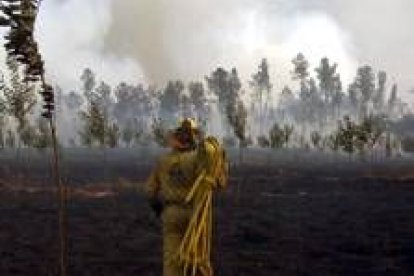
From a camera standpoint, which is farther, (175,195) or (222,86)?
(222,86)

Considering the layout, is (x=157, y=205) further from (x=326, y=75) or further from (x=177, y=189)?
(x=326, y=75)

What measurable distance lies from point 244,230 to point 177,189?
22057 mm

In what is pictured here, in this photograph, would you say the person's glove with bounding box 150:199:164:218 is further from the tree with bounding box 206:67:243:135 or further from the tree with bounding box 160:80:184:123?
the tree with bounding box 160:80:184:123

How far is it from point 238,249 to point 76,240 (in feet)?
18.8

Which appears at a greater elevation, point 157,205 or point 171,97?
point 171,97

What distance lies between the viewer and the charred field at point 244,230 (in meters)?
21.3

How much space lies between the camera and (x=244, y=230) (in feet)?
94.3

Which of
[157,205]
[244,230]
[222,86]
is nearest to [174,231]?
[157,205]

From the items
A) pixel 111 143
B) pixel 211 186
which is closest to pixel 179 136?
pixel 211 186

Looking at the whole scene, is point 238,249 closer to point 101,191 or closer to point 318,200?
point 318,200

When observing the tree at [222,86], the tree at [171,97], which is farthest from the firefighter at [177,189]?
the tree at [171,97]

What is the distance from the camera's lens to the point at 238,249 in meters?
24.2

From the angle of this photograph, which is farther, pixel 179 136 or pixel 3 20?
pixel 3 20

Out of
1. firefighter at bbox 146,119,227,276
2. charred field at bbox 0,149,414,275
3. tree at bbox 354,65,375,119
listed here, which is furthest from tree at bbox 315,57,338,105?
firefighter at bbox 146,119,227,276
